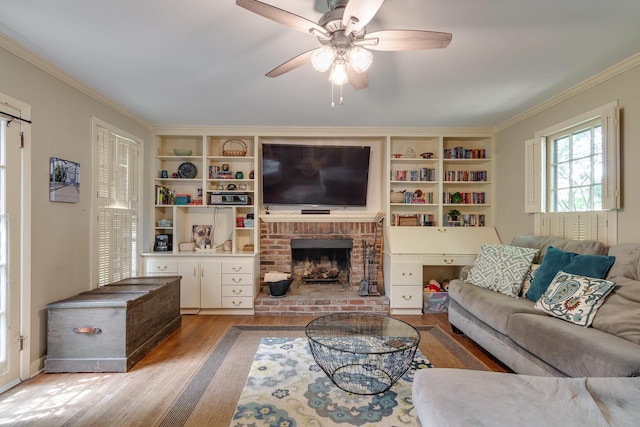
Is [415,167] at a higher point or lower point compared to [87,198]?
higher

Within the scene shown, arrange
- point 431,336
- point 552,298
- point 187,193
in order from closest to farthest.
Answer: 1. point 552,298
2. point 431,336
3. point 187,193

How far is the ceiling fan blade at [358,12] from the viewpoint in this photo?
4.17ft

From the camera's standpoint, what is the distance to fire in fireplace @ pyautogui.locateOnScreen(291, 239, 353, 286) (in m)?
4.38

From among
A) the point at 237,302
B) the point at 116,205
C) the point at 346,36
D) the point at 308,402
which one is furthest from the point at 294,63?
the point at 237,302

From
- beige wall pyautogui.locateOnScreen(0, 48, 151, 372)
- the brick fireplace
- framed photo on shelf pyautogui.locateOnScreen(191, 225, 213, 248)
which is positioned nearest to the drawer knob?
beige wall pyautogui.locateOnScreen(0, 48, 151, 372)

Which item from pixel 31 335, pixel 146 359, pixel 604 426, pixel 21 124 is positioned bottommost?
pixel 146 359

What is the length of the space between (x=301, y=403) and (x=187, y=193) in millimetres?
3173

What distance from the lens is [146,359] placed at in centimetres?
251

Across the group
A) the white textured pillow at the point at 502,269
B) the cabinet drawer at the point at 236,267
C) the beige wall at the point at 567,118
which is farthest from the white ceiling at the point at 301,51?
the cabinet drawer at the point at 236,267

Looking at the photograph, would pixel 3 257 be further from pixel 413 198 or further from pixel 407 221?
pixel 413 198

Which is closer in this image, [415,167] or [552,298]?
[552,298]

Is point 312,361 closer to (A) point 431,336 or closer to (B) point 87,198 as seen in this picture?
(A) point 431,336

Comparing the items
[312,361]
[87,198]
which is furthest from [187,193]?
[312,361]

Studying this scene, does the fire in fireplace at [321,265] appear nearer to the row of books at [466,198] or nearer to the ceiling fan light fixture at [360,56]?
the row of books at [466,198]
